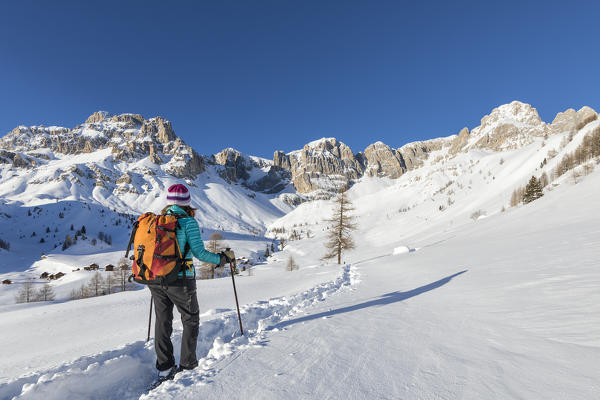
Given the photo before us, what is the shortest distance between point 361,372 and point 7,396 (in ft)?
13.8

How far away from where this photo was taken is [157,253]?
3697 millimetres

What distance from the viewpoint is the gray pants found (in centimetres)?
377

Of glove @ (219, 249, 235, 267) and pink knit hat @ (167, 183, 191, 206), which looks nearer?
pink knit hat @ (167, 183, 191, 206)

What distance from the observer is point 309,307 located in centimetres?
707

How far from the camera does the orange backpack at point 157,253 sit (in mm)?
3695

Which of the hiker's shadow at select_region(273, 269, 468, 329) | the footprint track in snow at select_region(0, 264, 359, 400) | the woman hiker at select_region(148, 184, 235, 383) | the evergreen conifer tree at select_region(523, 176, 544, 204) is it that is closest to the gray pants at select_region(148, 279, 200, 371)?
the woman hiker at select_region(148, 184, 235, 383)

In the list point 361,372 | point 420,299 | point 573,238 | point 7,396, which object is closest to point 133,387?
point 7,396

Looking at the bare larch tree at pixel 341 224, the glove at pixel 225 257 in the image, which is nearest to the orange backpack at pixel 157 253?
the glove at pixel 225 257

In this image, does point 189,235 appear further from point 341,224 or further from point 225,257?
point 341,224

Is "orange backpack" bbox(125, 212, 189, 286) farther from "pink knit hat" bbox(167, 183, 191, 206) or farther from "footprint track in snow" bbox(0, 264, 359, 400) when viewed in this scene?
"footprint track in snow" bbox(0, 264, 359, 400)

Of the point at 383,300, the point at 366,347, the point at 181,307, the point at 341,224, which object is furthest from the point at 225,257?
the point at 341,224

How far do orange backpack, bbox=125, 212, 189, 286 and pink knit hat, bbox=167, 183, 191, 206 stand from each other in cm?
36

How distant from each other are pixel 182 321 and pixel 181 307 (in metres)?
0.20

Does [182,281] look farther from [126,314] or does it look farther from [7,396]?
[126,314]
